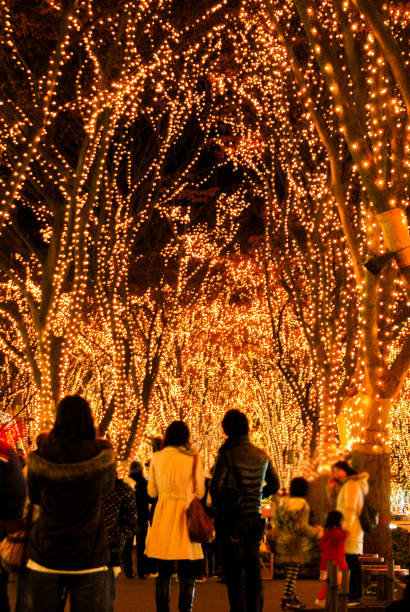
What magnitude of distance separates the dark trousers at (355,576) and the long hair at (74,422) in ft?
19.2

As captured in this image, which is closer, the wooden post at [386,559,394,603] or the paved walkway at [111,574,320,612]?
the wooden post at [386,559,394,603]

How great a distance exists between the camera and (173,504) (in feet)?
22.4

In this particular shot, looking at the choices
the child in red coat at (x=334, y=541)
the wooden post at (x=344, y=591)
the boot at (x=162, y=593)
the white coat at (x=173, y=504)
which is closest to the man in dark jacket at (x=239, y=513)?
the white coat at (x=173, y=504)

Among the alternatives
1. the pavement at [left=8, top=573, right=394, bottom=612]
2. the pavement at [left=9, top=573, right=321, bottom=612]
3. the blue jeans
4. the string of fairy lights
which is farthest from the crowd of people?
the string of fairy lights

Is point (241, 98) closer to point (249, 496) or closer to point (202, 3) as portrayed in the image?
point (202, 3)

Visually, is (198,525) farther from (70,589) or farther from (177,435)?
(70,589)

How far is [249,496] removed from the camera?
269 inches

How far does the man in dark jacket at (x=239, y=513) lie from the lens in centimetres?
677

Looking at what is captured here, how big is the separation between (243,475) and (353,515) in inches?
125

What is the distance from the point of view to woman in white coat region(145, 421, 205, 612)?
6.74m

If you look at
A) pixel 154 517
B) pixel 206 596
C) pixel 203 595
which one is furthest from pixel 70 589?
pixel 203 595

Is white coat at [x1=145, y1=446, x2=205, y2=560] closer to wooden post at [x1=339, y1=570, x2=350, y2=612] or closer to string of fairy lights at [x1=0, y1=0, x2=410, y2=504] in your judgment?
wooden post at [x1=339, y1=570, x2=350, y2=612]

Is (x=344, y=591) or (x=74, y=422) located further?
(x=344, y=591)

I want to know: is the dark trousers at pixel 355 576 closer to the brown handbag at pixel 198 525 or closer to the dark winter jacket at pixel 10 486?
the brown handbag at pixel 198 525
